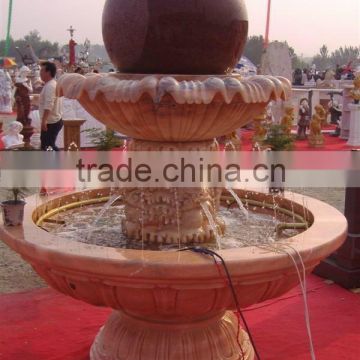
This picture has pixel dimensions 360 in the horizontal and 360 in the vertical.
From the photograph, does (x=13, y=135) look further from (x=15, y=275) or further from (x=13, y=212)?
(x=13, y=212)

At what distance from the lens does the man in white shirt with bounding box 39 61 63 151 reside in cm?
716

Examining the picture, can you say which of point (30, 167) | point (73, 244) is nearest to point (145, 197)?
point (73, 244)

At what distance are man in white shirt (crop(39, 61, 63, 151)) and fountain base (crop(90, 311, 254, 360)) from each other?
14.9 feet

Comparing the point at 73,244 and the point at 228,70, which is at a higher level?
the point at 228,70

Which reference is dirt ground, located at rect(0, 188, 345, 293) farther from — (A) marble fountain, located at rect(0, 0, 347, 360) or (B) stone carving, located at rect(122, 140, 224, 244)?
(B) stone carving, located at rect(122, 140, 224, 244)

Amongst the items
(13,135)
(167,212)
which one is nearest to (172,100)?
(167,212)

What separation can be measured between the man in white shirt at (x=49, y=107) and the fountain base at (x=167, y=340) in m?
4.54

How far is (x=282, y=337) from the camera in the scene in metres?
3.39

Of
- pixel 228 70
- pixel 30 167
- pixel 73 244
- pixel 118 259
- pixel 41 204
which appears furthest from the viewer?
pixel 30 167

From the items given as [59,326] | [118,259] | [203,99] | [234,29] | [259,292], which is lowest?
[59,326]

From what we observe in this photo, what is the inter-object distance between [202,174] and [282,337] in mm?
1214

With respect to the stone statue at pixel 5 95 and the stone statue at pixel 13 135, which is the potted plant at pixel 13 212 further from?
the stone statue at pixel 5 95

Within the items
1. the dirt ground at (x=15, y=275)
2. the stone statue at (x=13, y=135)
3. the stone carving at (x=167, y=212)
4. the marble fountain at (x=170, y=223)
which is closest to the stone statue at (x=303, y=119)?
the stone statue at (x=13, y=135)

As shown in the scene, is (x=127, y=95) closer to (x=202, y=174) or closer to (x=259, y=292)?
(x=202, y=174)
